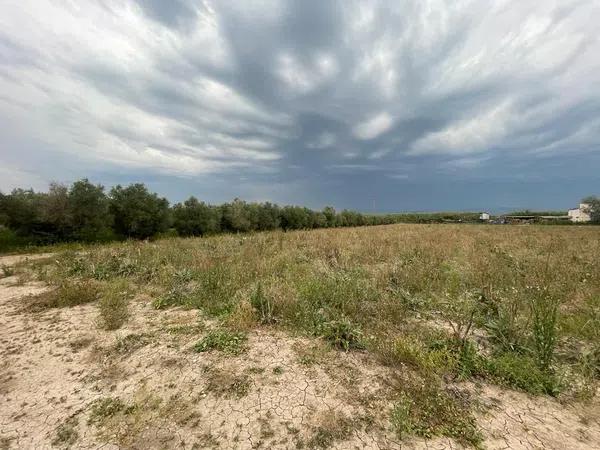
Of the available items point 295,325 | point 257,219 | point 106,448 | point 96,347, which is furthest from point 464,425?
point 257,219

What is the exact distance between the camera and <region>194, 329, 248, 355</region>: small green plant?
363 centimetres

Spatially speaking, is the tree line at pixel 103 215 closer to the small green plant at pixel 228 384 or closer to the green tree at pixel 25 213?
the green tree at pixel 25 213

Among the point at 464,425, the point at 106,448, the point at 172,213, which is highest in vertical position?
the point at 172,213

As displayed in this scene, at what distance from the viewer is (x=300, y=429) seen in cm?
244

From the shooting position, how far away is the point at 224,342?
3.75 m

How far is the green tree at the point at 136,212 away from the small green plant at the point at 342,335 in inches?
863

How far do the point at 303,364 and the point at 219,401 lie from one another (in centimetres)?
109

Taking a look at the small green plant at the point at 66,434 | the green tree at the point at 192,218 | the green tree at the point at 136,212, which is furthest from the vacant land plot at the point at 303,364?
the green tree at the point at 192,218

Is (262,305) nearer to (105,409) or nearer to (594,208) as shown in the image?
(105,409)

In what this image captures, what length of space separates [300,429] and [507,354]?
9.55ft

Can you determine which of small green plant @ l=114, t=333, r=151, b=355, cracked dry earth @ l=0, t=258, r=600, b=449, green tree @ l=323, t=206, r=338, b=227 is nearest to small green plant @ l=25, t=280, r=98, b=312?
cracked dry earth @ l=0, t=258, r=600, b=449

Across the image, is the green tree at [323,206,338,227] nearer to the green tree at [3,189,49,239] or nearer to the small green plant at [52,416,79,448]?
the green tree at [3,189,49,239]

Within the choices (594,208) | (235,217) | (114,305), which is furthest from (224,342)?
(594,208)

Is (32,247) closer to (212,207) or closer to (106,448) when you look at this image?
(212,207)
